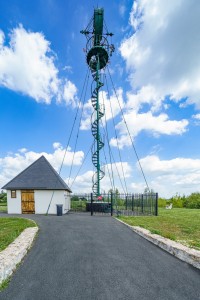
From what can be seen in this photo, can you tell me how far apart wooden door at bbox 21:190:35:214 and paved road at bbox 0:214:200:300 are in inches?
552

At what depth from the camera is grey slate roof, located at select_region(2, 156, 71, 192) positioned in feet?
68.9

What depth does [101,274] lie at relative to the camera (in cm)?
511

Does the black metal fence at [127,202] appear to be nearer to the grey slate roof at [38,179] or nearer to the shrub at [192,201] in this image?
the grey slate roof at [38,179]

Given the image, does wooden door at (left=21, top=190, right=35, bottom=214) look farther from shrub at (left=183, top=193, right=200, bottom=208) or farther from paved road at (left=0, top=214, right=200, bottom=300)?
shrub at (left=183, top=193, right=200, bottom=208)

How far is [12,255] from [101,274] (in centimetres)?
263

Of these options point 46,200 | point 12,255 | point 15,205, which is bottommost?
point 12,255

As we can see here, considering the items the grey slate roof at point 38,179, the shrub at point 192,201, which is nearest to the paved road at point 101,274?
the grey slate roof at point 38,179

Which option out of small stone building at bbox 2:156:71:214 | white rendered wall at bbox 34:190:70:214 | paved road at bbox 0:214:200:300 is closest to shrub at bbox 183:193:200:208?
small stone building at bbox 2:156:71:214

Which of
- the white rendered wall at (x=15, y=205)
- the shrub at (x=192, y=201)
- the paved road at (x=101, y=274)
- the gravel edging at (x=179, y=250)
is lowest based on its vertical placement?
the paved road at (x=101, y=274)

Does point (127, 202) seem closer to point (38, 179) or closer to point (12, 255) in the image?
point (38, 179)

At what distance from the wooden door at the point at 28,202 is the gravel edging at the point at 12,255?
44.4 ft

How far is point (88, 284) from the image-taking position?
15.1 ft

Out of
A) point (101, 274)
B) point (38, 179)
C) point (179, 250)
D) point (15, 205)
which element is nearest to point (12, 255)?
point (101, 274)

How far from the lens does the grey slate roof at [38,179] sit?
21000mm
